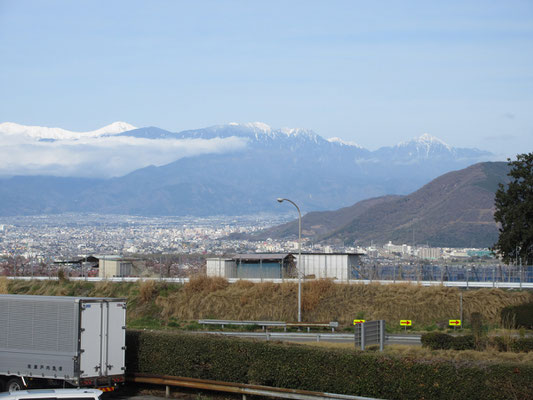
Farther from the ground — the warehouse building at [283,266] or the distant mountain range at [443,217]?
the distant mountain range at [443,217]

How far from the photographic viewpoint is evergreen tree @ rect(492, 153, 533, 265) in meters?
53.5

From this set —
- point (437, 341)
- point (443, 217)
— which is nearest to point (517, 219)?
point (437, 341)

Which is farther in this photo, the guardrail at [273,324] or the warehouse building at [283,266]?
the warehouse building at [283,266]

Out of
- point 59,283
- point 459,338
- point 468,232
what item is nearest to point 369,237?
point 468,232

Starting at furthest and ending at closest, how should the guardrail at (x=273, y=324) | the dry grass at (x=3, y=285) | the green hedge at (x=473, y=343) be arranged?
the dry grass at (x=3, y=285) → the guardrail at (x=273, y=324) → the green hedge at (x=473, y=343)

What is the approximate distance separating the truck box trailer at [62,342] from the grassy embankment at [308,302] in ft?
76.6

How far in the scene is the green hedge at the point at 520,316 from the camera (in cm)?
3528

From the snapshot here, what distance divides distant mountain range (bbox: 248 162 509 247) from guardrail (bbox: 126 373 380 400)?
122633mm

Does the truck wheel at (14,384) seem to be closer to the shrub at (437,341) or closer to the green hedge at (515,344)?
the shrub at (437,341)

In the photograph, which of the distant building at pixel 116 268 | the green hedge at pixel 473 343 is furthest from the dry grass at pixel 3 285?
the green hedge at pixel 473 343

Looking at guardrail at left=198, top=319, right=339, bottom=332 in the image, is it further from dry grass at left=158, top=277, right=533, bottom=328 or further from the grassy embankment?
dry grass at left=158, top=277, right=533, bottom=328

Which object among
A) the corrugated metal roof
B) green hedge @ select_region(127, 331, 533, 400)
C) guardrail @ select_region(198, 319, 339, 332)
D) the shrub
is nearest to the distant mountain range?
the corrugated metal roof

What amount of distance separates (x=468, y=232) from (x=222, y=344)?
437ft

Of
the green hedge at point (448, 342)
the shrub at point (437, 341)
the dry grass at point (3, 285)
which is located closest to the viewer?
the green hedge at point (448, 342)
